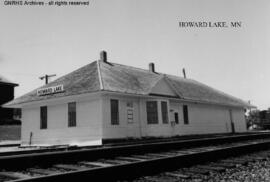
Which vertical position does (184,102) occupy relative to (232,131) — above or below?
above

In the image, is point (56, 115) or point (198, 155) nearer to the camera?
point (198, 155)

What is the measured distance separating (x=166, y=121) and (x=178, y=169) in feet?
49.4

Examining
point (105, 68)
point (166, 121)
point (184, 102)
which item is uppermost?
point (105, 68)

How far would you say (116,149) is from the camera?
9.32m

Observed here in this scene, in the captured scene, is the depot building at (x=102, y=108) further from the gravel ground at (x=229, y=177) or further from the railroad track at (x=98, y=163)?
the gravel ground at (x=229, y=177)

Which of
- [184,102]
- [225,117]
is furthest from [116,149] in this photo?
[225,117]

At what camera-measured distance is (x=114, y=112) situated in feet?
60.6

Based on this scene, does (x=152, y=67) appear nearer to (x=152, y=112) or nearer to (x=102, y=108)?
(x=152, y=112)

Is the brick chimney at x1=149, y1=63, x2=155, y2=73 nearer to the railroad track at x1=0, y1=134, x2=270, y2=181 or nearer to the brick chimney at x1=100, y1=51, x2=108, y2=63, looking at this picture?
the brick chimney at x1=100, y1=51, x2=108, y2=63

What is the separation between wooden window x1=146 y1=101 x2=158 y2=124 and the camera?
20.7 meters

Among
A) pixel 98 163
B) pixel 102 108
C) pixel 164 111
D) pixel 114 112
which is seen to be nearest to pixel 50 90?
pixel 102 108

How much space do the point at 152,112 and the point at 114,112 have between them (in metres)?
3.56

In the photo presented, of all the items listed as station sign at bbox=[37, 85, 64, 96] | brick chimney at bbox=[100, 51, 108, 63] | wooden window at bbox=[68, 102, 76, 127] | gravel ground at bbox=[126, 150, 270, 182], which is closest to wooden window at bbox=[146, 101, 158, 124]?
wooden window at bbox=[68, 102, 76, 127]

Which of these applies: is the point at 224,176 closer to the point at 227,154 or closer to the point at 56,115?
the point at 227,154
